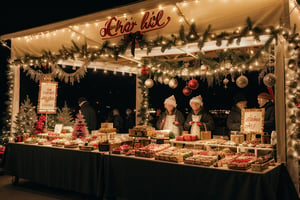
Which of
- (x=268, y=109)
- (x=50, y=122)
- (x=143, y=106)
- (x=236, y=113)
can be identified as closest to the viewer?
(x=268, y=109)

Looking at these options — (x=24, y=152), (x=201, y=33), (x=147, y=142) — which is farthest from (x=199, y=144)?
(x=24, y=152)

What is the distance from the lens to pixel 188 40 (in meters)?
4.25

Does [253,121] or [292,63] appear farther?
[253,121]

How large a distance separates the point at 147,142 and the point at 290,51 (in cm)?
298

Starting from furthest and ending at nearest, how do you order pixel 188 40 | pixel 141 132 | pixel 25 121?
pixel 25 121
pixel 141 132
pixel 188 40

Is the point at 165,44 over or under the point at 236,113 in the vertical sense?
over

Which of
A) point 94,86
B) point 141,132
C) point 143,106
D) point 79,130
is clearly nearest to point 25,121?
point 79,130

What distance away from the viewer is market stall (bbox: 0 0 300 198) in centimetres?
374

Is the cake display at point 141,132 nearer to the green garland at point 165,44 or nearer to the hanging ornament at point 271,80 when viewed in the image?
the green garland at point 165,44

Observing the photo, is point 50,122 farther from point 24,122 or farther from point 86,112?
point 86,112

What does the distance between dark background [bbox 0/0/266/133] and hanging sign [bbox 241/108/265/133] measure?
12.0 ft

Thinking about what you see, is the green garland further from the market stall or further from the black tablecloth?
the black tablecloth

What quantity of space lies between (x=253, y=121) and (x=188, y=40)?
194cm

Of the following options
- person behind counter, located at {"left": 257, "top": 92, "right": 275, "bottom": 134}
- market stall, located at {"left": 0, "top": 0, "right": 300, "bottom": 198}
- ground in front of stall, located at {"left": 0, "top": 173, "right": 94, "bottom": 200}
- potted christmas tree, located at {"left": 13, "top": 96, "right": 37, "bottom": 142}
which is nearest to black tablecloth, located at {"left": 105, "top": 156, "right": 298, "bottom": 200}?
market stall, located at {"left": 0, "top": 0, "right": 300, "bottom": 198}
